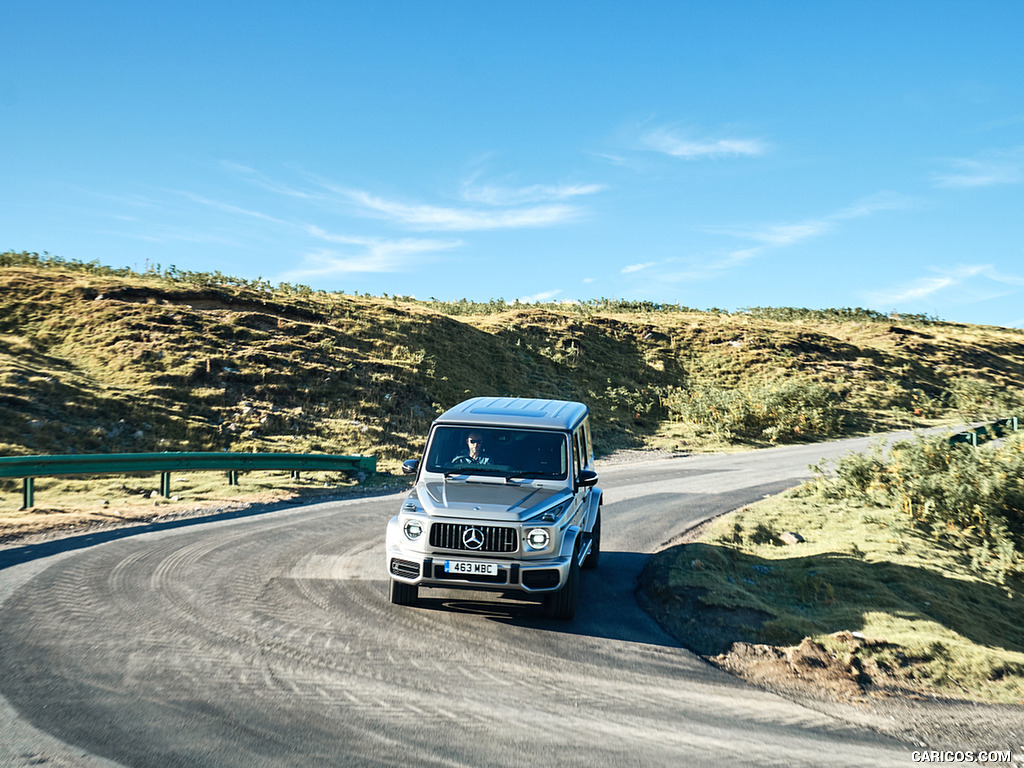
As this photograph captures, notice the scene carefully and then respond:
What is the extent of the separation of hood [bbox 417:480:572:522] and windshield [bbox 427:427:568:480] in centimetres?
31

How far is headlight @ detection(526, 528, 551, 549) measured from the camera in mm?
6531

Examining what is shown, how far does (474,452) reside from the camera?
7.82 m

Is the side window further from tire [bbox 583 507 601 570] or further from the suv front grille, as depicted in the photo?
the suv front grille

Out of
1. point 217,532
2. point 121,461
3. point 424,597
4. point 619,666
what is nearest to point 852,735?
point 619,666

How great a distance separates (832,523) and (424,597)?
8033 mm

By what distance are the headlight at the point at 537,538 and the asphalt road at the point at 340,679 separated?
870 mm

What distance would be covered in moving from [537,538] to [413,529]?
1275 mm

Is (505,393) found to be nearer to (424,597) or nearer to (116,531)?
(116,531)

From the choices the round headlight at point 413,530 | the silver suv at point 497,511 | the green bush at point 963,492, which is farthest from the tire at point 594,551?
the green bush at point 963,492

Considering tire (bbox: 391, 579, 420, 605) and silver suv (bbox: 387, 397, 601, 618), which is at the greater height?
silver suv (bbox: 387, 397, 601, 618)

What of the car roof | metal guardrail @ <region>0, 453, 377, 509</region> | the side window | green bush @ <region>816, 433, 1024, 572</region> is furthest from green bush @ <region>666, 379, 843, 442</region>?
the side window

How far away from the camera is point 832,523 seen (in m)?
11.9

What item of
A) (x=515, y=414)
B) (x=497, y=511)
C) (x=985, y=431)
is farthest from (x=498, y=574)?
(x=985, y=431)

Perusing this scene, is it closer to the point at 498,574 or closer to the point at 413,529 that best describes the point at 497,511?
the point at 498,574
